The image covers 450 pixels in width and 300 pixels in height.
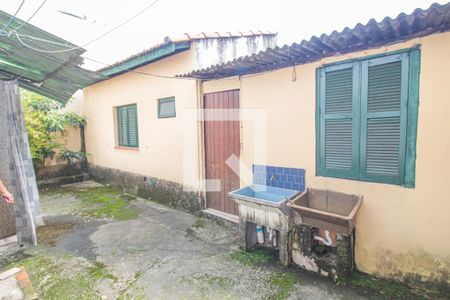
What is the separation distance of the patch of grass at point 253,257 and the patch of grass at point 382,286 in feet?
3.85

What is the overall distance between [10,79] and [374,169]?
6.31 m

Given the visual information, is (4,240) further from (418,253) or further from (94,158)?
(418,253)

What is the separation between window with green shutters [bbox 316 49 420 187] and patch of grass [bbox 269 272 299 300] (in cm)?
159

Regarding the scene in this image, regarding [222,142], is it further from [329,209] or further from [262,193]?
[329,209]

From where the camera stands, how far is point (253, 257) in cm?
421

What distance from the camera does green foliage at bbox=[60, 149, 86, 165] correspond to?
32.6 feet

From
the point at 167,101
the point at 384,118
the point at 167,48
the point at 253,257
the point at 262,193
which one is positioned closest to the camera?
the point at 384,118

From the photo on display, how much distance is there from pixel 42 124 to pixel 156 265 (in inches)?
300

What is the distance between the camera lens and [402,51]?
3.10 metres

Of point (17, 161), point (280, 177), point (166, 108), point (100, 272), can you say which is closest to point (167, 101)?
point (166, 108)

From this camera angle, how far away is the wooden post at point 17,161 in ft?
14.9

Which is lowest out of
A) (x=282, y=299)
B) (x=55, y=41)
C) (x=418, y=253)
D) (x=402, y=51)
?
(x=282, y=299)

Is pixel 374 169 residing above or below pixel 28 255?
above

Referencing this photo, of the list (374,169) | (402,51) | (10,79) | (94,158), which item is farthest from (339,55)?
(94,158)
